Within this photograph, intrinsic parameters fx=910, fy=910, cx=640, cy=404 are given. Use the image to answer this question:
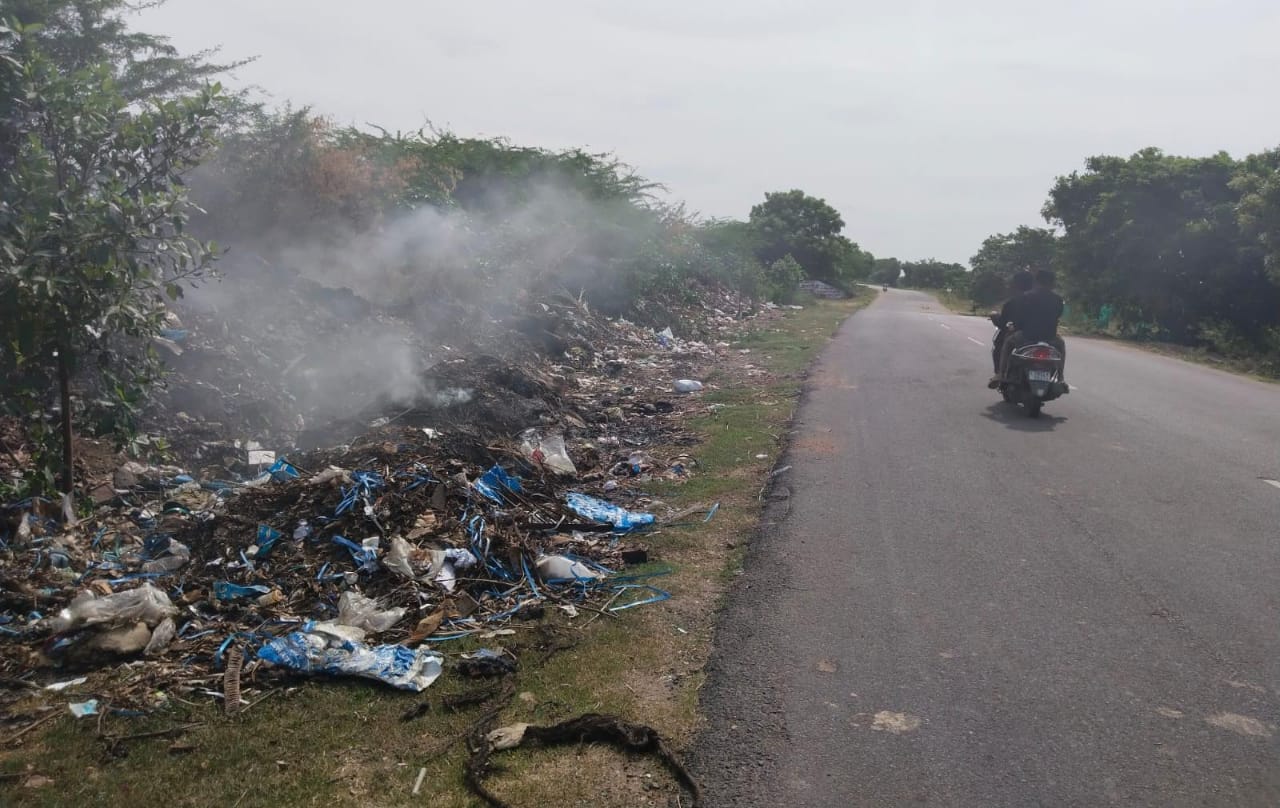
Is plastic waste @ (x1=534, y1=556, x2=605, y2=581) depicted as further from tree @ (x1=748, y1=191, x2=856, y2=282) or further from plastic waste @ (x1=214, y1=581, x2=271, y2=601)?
tree @ (x1=748, y1=191, x2=856, y2=282)

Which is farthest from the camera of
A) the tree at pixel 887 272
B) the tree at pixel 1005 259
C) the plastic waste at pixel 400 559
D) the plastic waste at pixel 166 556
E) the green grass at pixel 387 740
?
the tree at pixel 887 272

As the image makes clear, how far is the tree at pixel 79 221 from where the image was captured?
522cm

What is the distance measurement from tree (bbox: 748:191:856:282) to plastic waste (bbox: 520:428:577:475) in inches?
1632

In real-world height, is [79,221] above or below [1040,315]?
above

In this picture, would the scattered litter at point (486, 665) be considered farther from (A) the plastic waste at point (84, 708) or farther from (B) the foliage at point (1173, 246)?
(B) the foliage at point (1173, 246)

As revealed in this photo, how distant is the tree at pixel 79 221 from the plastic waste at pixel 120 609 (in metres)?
1.64

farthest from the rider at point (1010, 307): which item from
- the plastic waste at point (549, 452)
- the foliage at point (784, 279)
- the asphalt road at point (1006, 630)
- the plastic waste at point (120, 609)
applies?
the foliage at point (784, 279)

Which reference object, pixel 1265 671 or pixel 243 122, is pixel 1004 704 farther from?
pixel 243 122

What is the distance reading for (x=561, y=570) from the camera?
563cm

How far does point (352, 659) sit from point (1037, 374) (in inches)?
338

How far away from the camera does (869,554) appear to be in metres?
5.88

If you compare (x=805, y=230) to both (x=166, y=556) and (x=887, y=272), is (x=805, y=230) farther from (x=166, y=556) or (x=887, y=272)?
(x=887, y=272)

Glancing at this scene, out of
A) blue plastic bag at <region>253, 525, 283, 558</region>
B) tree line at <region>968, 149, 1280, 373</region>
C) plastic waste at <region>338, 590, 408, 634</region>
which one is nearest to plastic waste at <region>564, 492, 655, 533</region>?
plastic waste at <region>338, 590, 408, 634</region>

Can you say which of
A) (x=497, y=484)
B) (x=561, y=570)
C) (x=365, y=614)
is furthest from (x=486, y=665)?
(x=497, y=484)
